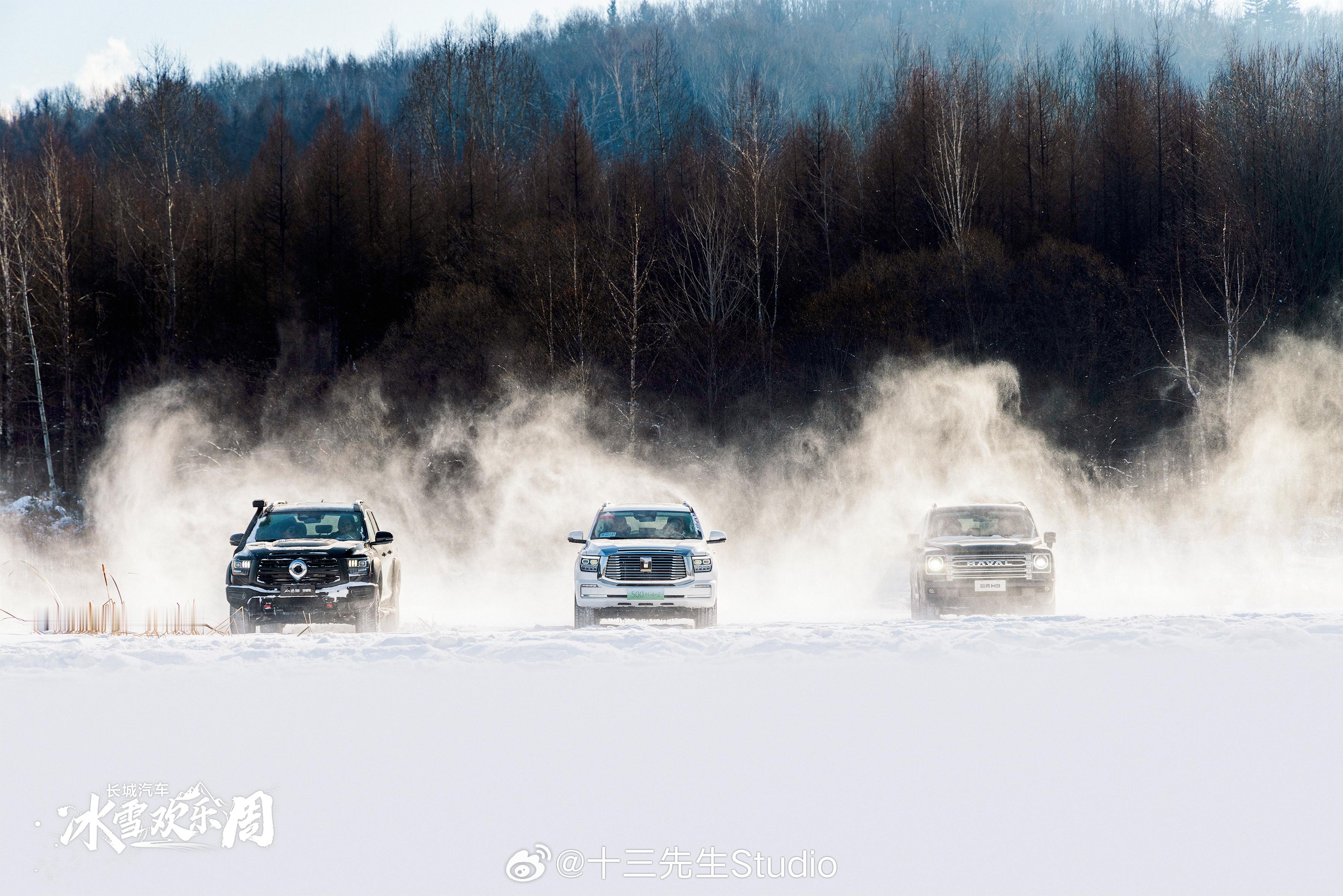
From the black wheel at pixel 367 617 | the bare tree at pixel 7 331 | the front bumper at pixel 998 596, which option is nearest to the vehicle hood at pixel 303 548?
the black wheel at pixel 367 617

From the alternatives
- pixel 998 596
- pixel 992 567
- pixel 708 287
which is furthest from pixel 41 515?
pixel 998 596

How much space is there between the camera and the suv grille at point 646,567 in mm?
15742

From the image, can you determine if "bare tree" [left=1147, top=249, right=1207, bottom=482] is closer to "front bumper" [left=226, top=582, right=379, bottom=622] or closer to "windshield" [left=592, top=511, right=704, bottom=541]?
"windshield" [left=592, top=511, right=704, bottom=541]

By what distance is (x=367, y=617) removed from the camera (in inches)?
Answer: 602

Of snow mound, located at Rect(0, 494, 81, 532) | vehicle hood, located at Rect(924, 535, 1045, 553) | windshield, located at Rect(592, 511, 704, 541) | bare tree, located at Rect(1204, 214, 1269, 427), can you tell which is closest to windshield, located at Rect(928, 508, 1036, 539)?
vehicle hood, located at Rect(924, 535, 1045, 553)

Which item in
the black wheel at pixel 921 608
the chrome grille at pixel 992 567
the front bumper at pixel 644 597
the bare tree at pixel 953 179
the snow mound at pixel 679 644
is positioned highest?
the bare tree at pixel 953 179

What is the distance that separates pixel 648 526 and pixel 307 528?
499cm

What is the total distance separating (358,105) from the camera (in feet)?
291

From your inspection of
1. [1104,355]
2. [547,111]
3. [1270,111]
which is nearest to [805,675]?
[1104,355]

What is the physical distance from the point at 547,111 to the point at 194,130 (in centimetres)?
1993

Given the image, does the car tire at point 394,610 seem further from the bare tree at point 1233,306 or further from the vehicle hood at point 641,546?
the bare tree at point 1233,306

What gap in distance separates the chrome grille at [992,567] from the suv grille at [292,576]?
875cm

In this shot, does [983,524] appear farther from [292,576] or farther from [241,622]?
[241,622]

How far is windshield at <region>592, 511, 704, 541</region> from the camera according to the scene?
55.5 ft
